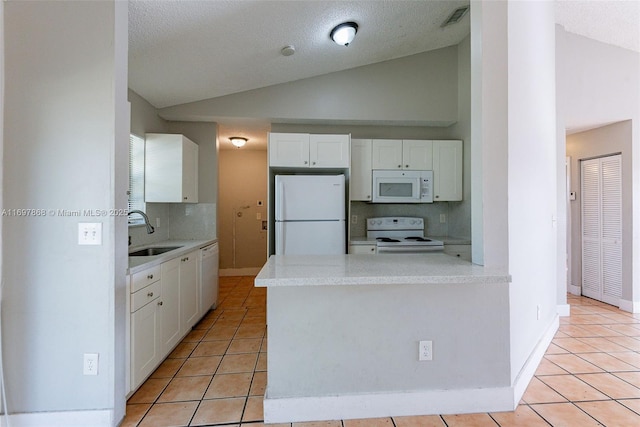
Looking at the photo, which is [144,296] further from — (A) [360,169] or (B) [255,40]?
(A) [360,169]

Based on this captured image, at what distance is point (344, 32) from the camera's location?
2.70 metres

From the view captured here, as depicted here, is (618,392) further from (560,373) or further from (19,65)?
(19,65)

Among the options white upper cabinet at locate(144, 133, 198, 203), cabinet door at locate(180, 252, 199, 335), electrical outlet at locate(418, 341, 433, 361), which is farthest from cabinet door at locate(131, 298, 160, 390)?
electrical outlet at locate(418, 341, 433, 361)

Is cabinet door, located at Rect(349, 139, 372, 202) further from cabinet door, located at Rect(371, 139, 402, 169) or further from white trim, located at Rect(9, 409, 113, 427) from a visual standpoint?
white trim, located at Rect(9, 409, 113, 427)

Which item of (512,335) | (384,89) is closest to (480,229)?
(512,335)

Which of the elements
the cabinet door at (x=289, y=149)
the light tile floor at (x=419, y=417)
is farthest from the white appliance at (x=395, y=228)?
the light tile floor at (x=419, y=417)

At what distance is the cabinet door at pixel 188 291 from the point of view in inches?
105

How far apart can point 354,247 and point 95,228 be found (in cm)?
240

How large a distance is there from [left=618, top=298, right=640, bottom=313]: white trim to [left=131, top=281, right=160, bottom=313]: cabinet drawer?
494cm

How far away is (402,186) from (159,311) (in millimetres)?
2861

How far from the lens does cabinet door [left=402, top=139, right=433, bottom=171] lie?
368cm

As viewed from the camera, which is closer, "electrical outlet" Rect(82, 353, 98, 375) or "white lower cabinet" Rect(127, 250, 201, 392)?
"electrical outlet" Rect(82, 353, 98, 375)

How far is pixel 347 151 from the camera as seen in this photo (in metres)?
3.44

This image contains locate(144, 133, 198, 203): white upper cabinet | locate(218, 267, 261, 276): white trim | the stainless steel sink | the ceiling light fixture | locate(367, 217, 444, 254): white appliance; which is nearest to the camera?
the stainless steel sink
